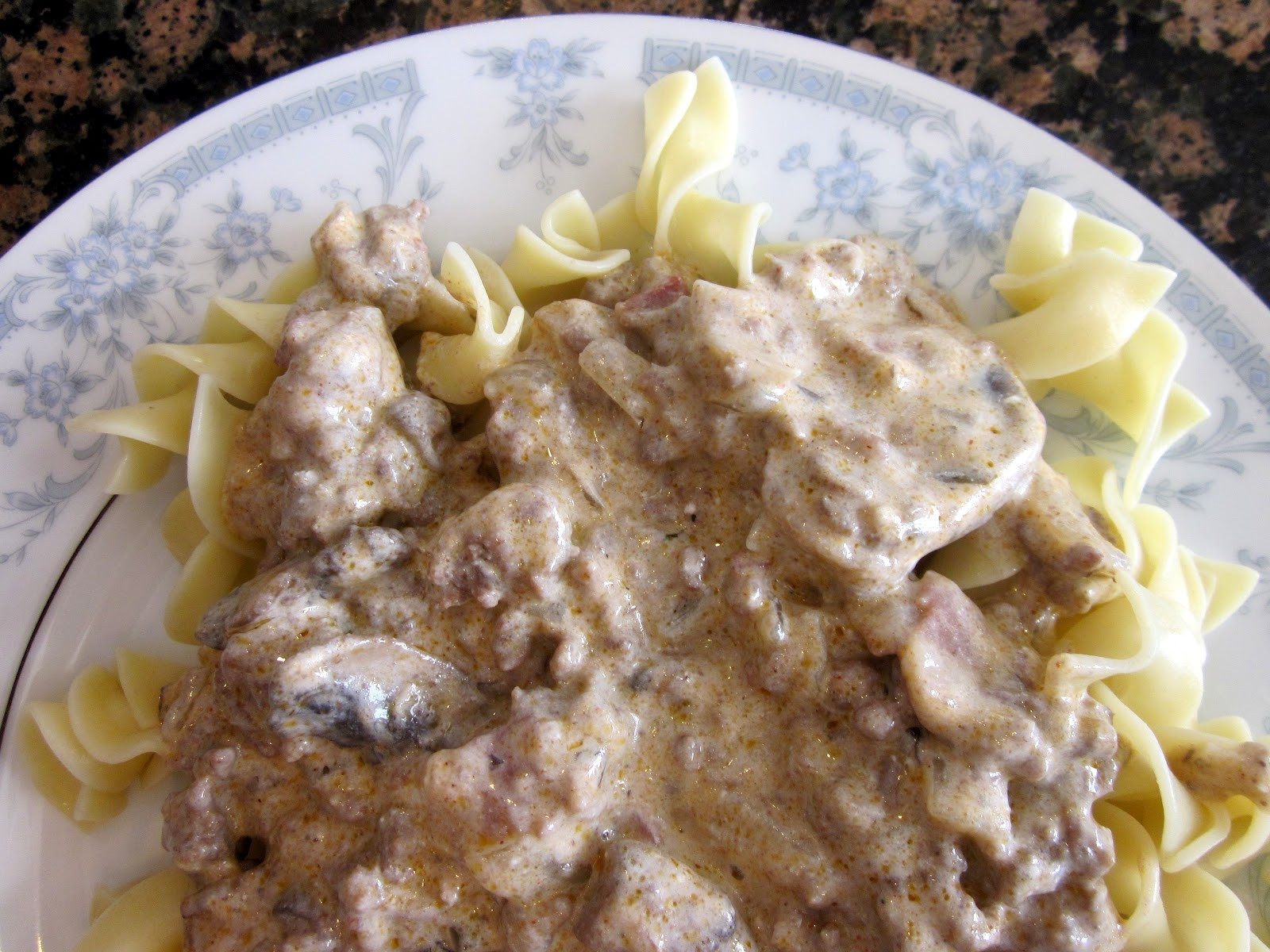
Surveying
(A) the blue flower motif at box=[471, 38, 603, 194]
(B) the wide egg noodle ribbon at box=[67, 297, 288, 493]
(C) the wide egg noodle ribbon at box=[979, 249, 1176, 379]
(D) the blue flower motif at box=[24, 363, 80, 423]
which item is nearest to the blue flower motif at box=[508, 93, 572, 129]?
(A) the blue flower motif at box=[471, 38, 603, 194]

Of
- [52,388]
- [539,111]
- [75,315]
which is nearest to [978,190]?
[539,111]

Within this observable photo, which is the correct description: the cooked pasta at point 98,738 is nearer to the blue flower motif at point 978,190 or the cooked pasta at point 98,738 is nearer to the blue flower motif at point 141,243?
the blue flower motif at point 141,243

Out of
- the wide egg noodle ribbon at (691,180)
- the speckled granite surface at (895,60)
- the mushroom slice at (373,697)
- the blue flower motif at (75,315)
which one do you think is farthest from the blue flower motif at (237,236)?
the mushroom slice at (373,697)

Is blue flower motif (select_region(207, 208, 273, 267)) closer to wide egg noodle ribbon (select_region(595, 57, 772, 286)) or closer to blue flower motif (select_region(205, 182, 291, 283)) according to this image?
blue flower motif (select_region(205, 182, 291, 283))

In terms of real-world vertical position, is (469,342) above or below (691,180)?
below

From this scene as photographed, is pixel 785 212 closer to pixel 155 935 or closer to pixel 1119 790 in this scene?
pixel 1119 790

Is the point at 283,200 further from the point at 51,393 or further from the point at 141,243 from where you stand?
the point at 51,393
